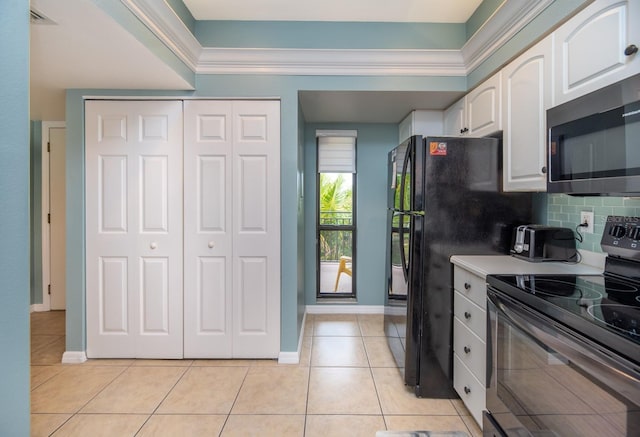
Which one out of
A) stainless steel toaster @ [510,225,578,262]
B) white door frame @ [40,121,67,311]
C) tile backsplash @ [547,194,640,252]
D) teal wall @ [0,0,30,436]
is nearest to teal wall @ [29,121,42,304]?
white door frame @ [40,121,67,311]

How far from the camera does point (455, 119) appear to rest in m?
2.66

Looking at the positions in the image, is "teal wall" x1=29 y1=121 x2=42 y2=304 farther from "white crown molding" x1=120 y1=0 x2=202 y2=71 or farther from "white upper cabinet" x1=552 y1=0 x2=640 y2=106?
"white upper cabinet" x1=552 y1=0 x2=640 y2=106

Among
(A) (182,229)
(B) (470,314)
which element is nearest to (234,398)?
(A) (182,229)

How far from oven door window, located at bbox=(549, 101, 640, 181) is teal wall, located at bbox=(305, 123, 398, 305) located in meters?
2.20

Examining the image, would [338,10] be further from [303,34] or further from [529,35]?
[529,35]

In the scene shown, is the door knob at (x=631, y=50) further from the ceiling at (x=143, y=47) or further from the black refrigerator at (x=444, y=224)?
the ceiling at (x=143, y=47)

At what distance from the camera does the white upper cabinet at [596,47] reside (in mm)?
1195

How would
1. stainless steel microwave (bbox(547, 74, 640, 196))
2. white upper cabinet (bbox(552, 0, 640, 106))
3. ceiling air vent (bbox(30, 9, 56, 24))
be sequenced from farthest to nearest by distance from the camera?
1. ceiling air vent (bbox(30, 9, 56, 24))
2. white upper cabinet (bbox(552, 0, 640, 106))
3. stainless steel microwave (bbox(547, 74, 640, 196))

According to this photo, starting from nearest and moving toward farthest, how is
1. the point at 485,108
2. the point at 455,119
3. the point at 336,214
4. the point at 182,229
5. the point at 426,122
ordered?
the point at 485,108, the point at 182,229, the point at 455,119, the point at 426,122, the point at 336,214

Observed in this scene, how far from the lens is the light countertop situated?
1614mm

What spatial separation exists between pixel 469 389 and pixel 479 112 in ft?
5.99

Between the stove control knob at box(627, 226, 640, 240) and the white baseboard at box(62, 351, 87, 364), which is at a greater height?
the stove control knob at box(627, 226, 640, 240)

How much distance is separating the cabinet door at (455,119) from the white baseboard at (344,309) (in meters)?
2.04

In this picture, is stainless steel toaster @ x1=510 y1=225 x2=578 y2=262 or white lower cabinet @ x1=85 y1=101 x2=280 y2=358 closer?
stainless steel toaster @ x1=510 y1=225 x2=578 y2=262
